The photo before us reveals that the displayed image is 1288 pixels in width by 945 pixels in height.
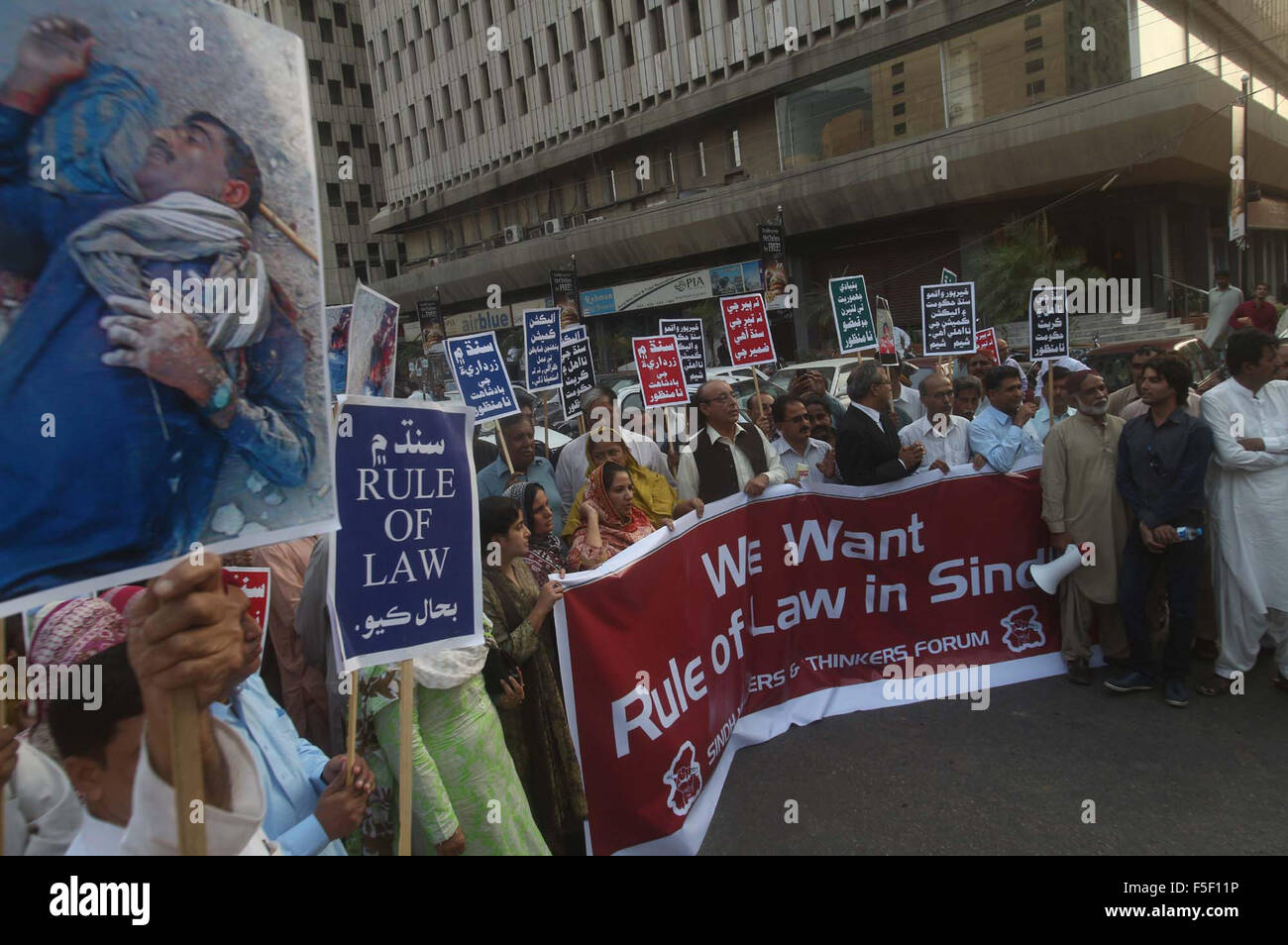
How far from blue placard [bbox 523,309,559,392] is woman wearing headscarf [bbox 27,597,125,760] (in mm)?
6243

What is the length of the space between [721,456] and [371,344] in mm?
2789

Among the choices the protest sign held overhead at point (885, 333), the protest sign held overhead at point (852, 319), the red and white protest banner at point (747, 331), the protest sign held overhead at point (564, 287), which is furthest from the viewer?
the protest sign held overhead at point (564, 287)

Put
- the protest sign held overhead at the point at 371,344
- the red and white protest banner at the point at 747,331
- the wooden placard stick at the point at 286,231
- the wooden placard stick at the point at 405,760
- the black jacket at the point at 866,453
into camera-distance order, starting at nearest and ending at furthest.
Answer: the wooden placard stick at the point at 286,231, the wooden placard stick at the point at 405,760, the protest sign held overhead at the point at 371,344, the black jacket at the point at 866,453, the red and white protest banner at the point at 747,331

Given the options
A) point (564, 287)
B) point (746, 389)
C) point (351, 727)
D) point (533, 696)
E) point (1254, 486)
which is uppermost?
point (564, 287)

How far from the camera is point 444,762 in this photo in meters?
2.74

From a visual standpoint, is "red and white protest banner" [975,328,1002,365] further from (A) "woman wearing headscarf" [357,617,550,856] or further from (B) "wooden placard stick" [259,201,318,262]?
(B) "wooden placard stick" [259,201,318,262]

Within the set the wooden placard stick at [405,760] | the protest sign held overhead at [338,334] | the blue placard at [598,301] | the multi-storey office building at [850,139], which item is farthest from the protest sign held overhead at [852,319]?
the blue placard at [598,301]

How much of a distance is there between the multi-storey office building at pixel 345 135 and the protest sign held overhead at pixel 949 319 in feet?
166

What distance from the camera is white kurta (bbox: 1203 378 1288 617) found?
479 cm

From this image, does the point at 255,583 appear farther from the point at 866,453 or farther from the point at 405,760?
the point at 866,453

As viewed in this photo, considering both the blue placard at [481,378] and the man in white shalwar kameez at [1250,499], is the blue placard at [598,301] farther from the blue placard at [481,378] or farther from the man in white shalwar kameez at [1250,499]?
the man in white shalwar kameez at [1250,499]

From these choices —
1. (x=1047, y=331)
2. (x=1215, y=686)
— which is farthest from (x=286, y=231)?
(x=1047, y=331)

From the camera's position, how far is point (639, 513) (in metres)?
4.62

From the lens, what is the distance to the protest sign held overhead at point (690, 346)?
8117 mm
